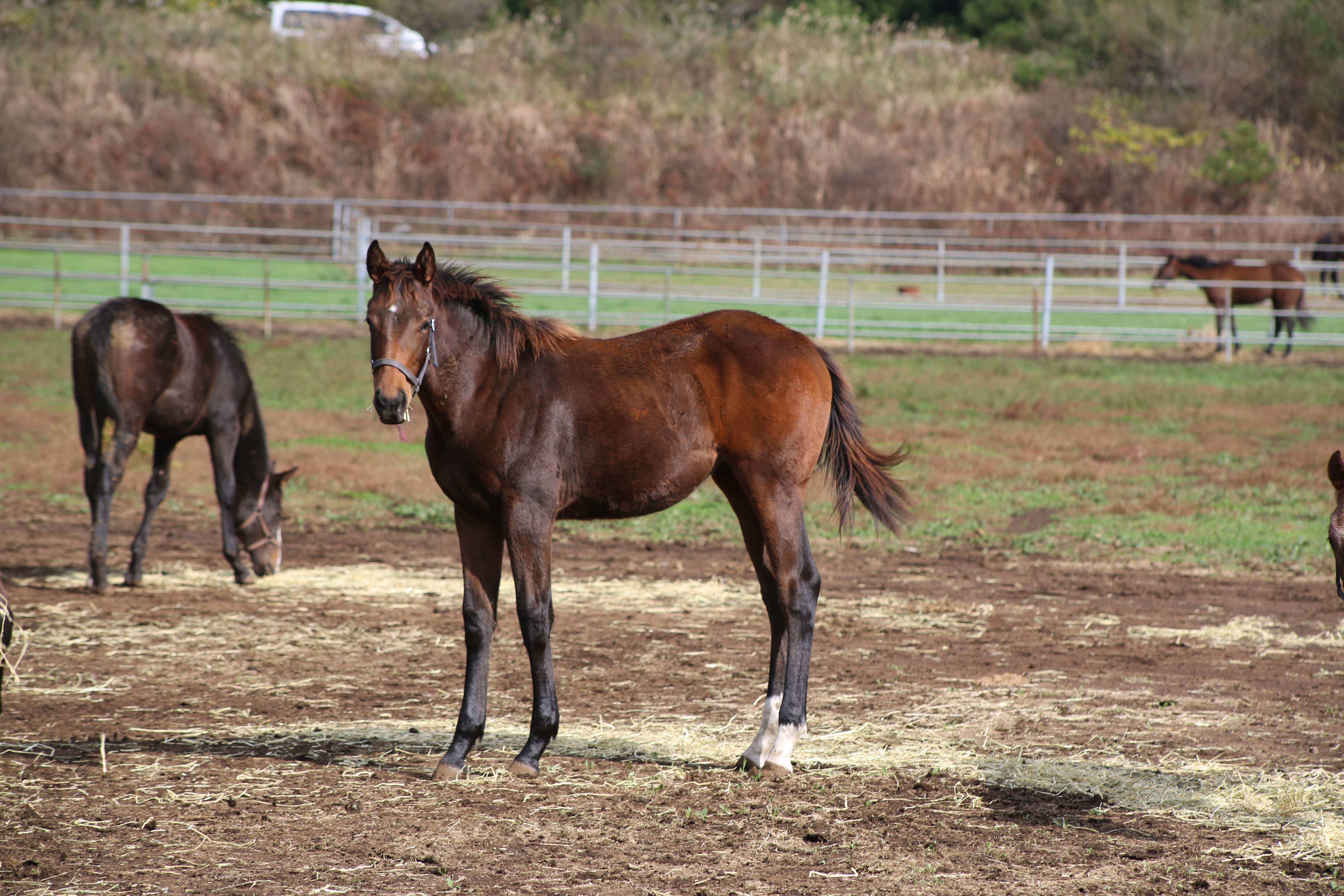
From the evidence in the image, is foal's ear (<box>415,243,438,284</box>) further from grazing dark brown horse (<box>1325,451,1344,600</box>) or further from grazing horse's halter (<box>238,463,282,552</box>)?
grazing horse's halter (<box>238,463,282,552</box>)

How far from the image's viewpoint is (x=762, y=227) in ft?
84.8

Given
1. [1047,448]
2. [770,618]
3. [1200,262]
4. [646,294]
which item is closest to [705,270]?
[646,294]

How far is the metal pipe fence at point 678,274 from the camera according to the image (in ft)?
62.7

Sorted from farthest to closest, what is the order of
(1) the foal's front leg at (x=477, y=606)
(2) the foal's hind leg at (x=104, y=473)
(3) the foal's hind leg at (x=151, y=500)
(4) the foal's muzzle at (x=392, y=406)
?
(3) the foal's hind leg at (x=151, y=500), (2) the foal's hind leg at (x=104, y=473), (1) the foal's front leg at (x=477, y=606), (4) the foal's muzzle at (x=392, y=406)

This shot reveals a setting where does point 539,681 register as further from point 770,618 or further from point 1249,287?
point 1249,287

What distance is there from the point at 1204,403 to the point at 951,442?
4.05 m

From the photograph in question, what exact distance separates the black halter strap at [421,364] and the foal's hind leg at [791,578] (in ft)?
4.07

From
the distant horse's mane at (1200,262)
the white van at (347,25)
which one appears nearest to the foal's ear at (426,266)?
the distant horse's mane at (1200,262)

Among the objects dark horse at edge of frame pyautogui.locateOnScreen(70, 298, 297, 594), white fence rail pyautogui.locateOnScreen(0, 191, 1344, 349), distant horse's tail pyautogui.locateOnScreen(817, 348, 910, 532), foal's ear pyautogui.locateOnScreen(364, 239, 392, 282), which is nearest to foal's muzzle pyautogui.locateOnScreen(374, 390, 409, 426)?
foal's ear pyautogui.locateOnScreen(364, 239, 392, 282)

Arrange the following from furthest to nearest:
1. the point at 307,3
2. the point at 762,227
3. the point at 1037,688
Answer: the point at 307,3 < the point at 762,227 < the point at 1037,688

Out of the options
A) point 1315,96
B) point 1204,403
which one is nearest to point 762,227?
point 1204,403

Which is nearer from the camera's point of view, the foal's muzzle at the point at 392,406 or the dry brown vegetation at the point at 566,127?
the foal's muzzle at the point at 392,406

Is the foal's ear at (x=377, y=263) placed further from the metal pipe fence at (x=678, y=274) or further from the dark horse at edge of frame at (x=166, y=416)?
the metal pipe fence at (x=678, y=274)

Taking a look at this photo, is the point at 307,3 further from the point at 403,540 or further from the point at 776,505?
the point at 776,505
